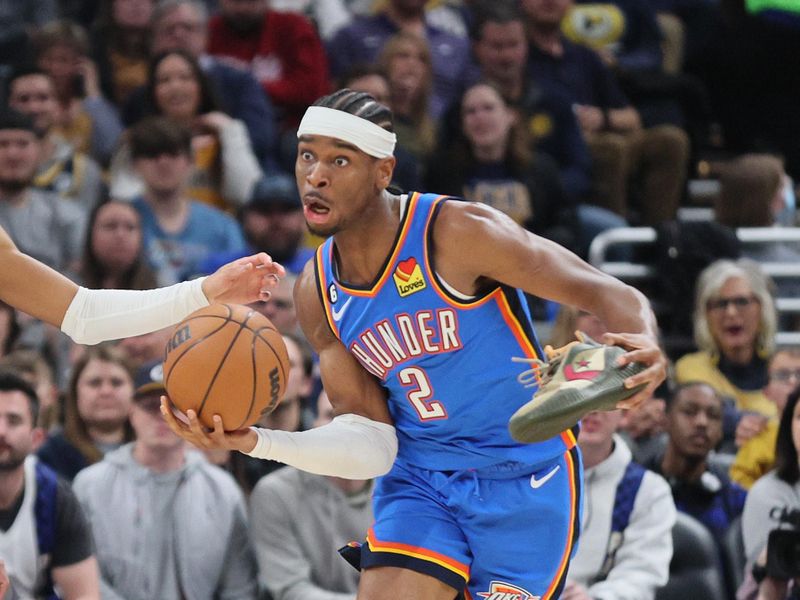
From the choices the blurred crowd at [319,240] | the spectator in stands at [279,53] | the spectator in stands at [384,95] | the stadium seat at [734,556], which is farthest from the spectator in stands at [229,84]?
the stadium seat at [734,556]

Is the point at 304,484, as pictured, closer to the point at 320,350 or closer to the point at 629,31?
the point at 320,350

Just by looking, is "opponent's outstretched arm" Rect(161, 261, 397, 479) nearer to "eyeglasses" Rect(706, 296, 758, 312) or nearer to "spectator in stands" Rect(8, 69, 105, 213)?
"eyeglasses" Rect(706, 296, 758, 312)

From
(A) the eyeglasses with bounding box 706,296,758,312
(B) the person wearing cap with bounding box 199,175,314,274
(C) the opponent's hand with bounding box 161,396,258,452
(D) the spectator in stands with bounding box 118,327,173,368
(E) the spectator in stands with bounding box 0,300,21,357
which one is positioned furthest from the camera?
(B) the person wearing cap with bounding box 199,175,314,274

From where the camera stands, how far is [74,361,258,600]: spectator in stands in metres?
6.13

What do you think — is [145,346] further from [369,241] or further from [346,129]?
[346,129]

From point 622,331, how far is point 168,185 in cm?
423

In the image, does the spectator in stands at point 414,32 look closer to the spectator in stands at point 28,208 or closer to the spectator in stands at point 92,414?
the spectator in stands at point 28,208

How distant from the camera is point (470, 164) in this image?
872 cm

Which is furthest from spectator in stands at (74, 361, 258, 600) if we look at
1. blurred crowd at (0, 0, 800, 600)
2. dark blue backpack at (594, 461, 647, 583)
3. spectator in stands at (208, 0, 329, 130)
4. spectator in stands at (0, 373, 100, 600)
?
spectator in stands at (208, 0, 329, 130)

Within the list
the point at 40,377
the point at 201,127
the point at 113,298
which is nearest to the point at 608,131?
the point at 201,127

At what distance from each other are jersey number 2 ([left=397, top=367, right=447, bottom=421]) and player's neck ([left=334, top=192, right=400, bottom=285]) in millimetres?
319

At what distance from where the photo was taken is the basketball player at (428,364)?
4570 mm

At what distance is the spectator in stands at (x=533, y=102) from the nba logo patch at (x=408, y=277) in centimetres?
484

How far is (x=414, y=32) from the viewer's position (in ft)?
31.2
